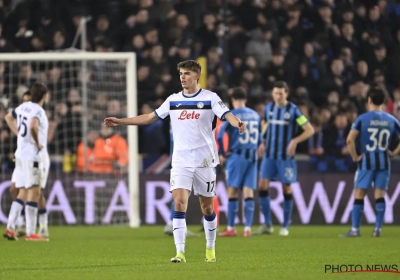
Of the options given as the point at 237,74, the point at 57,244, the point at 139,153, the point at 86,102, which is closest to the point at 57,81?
the point at 86,102

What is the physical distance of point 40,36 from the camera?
64.9 ft

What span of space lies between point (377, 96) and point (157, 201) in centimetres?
546

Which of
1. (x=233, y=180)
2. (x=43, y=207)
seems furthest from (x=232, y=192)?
(x=43, y=207)

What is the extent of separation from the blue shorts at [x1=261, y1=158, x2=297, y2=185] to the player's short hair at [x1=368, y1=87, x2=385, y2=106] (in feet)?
5.26

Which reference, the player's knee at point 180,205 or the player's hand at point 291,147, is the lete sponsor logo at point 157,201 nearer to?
the player's hand at point 291,147

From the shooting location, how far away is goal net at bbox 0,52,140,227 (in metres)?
16.7

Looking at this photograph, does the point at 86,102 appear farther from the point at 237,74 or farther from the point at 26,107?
the point at 26,107

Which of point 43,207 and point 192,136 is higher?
point 192,136

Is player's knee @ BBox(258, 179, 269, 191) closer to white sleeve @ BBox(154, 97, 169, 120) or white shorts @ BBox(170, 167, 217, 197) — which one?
white shorts @ BBox(170, 167, 217, 197)

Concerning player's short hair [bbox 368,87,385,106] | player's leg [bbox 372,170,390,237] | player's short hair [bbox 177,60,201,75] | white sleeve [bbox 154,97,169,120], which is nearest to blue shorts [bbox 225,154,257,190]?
player's leg [bbox 372,170,390,237]

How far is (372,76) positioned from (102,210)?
6270 mm

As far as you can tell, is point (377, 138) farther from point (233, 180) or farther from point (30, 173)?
point (30, 173)

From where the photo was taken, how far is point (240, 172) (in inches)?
547

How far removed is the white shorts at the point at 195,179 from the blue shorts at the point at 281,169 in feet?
15.9
